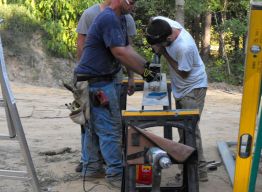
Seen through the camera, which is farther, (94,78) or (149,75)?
(94,78)

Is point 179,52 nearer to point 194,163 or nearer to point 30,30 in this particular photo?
point 194,163

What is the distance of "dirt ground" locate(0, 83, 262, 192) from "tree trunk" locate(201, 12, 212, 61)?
521 centimetres

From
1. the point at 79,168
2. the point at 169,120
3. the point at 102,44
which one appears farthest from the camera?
the point at 79,168

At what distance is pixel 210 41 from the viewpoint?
68.2 feet

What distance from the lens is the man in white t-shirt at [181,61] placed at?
5.01 m

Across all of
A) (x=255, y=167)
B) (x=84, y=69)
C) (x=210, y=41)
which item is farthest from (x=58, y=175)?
(x=210, y=41)

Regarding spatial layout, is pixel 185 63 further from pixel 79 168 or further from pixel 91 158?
pixel 79 168

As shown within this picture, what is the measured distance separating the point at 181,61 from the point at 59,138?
3487 millimetres

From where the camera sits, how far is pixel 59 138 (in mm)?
8016

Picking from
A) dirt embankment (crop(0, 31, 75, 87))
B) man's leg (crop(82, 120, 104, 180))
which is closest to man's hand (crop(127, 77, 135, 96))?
man's leg (crop(82, 120, 104, 180))

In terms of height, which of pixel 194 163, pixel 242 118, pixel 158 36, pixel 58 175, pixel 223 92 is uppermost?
pixel 158 36

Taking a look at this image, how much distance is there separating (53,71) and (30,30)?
1.70 m

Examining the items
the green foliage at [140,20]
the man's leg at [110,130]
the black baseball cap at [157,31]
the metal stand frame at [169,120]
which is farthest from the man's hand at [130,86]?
the green foliage at [140,20]

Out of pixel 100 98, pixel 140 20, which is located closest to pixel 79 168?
pixel 100 98
